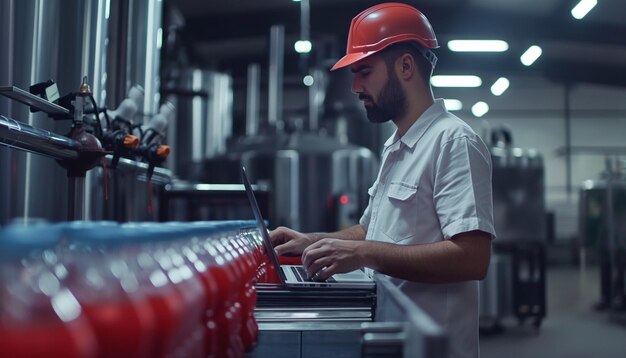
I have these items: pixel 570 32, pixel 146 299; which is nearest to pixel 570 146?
pixel 570 32

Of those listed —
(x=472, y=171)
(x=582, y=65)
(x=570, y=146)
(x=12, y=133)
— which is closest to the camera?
(x=12, y=133)

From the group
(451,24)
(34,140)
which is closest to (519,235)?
(451,24)

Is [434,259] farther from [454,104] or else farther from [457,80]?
[454,104]

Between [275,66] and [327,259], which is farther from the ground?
[275,66]

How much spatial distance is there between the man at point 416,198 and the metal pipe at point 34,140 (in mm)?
550

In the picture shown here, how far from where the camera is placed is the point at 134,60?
293cm

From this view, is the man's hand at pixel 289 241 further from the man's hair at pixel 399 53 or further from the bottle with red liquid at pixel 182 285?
the bottle with red liquid at pixel 182 285

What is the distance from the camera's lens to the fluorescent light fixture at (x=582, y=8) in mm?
6650

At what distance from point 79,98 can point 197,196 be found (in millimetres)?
1678

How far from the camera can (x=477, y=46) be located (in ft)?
Answer: 27.9

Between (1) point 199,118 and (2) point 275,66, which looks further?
(2) point 275,66

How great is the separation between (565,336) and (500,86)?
7.57m

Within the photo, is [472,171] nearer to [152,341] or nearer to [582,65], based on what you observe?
[152,341]

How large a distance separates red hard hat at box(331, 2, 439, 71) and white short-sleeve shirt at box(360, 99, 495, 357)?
8.2 inches
